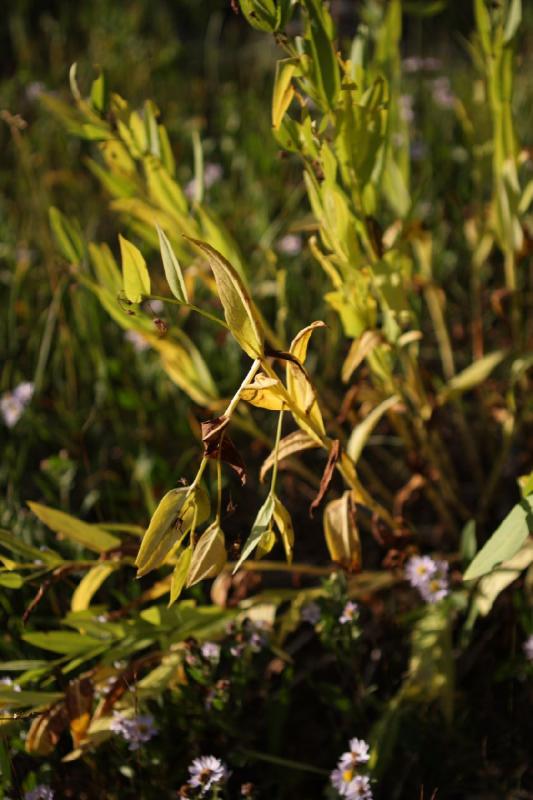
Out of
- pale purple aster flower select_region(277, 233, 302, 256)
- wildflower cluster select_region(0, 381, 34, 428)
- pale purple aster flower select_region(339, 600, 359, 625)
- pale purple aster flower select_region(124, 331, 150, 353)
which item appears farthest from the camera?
pale purple aster flower select_region(277, 233, 302, 256)

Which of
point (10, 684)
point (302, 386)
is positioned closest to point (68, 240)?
point (302, 386)

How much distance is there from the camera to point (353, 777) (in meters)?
1.05

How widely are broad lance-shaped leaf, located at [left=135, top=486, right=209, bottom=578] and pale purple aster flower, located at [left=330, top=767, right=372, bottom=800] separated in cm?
40

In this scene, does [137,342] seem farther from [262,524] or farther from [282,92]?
[262,524]

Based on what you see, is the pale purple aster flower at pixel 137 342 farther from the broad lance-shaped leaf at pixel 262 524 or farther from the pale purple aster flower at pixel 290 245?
the broad lance-shaped leaf at pixel 262 524

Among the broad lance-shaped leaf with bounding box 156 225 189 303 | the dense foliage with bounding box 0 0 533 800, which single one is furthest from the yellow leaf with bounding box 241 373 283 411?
the broad lance-shaped leaf with bounding box 156 225 189 303

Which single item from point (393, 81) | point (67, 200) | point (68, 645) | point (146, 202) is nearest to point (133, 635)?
point (68, 645)

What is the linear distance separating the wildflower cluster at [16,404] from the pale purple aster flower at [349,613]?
2.54 feet

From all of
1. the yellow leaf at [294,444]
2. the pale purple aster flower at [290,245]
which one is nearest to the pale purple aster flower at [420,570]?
the yellow leaf at [294,444]

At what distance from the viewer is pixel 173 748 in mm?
1145

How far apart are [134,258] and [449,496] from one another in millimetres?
→ 795

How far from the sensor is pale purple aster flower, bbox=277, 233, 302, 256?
2.05 m

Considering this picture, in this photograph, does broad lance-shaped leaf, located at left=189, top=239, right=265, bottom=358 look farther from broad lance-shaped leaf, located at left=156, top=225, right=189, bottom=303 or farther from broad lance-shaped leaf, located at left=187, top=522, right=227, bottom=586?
broad lance-shaped leaf, located at left=187, top=522, right=227, bottom=586

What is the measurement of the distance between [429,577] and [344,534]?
234 millimetres
